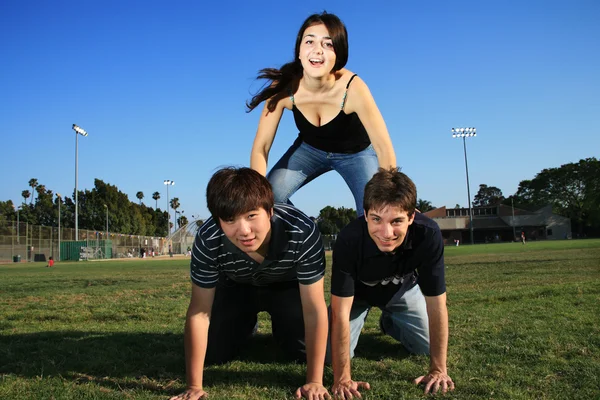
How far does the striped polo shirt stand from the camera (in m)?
3.39

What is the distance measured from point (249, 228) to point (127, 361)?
1.98 meters

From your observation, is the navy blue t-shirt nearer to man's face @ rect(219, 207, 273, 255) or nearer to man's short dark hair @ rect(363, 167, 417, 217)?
man's short dark hair @ rect(363, 167, 417, 217)

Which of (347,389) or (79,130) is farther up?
(79,130)

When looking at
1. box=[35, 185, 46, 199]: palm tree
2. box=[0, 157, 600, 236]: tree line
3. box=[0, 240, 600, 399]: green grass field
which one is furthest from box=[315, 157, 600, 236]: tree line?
box=[0, 240, 600, 399]: green grass field

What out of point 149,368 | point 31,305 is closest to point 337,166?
point 149,368

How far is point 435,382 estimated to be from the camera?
3.19 meters

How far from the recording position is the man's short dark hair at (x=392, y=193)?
3.18 m

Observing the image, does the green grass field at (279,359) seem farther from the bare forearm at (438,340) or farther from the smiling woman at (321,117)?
the smiling woman at (321,117)

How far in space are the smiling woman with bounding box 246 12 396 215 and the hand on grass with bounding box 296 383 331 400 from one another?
1.75m

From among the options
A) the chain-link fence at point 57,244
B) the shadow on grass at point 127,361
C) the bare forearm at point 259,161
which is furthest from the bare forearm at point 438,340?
the chain-link fence at point 57,244

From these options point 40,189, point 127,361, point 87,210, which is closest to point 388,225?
point 127,361

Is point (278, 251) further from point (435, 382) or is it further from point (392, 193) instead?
point (435, 382)

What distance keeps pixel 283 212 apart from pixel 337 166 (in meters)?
1.15

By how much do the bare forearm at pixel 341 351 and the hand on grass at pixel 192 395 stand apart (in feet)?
2.83
